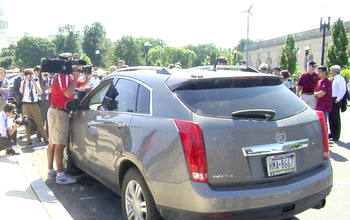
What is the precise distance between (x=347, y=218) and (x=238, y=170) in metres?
Answer: 2.16

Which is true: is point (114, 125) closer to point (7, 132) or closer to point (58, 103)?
point (58, 103)

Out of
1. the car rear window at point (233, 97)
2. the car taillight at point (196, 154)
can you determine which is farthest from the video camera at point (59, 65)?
the car taillight at point (196, 154)

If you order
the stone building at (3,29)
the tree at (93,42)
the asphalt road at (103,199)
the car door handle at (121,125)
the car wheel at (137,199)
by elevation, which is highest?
the stone building at (3,29)

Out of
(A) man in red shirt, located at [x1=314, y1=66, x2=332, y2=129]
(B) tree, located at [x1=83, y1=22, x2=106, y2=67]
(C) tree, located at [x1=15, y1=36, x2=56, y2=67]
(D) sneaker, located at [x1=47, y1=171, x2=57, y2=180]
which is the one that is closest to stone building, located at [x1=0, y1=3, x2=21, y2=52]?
(C) tree, located at [x1=15, y1=36, x2=56, y2=67]

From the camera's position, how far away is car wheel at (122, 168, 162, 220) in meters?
3.36

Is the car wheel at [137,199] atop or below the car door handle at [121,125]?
below

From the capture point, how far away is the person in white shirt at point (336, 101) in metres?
9.15

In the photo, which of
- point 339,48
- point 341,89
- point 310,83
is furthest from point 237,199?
point 339,48

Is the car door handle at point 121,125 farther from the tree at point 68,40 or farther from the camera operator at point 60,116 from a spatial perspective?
the tree at point 68,40

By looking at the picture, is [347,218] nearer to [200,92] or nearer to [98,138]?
[200,92]

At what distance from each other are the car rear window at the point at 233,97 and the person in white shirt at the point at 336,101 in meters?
6.23

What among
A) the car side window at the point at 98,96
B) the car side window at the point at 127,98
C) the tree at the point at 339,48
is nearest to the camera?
the car side window at the point at 127,98

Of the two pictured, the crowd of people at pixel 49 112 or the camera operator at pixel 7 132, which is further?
the camera operator at pixel 7 132

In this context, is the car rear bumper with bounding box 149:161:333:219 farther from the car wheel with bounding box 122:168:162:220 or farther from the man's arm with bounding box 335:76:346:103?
the man's arm with bounding box 335:76:346:103
